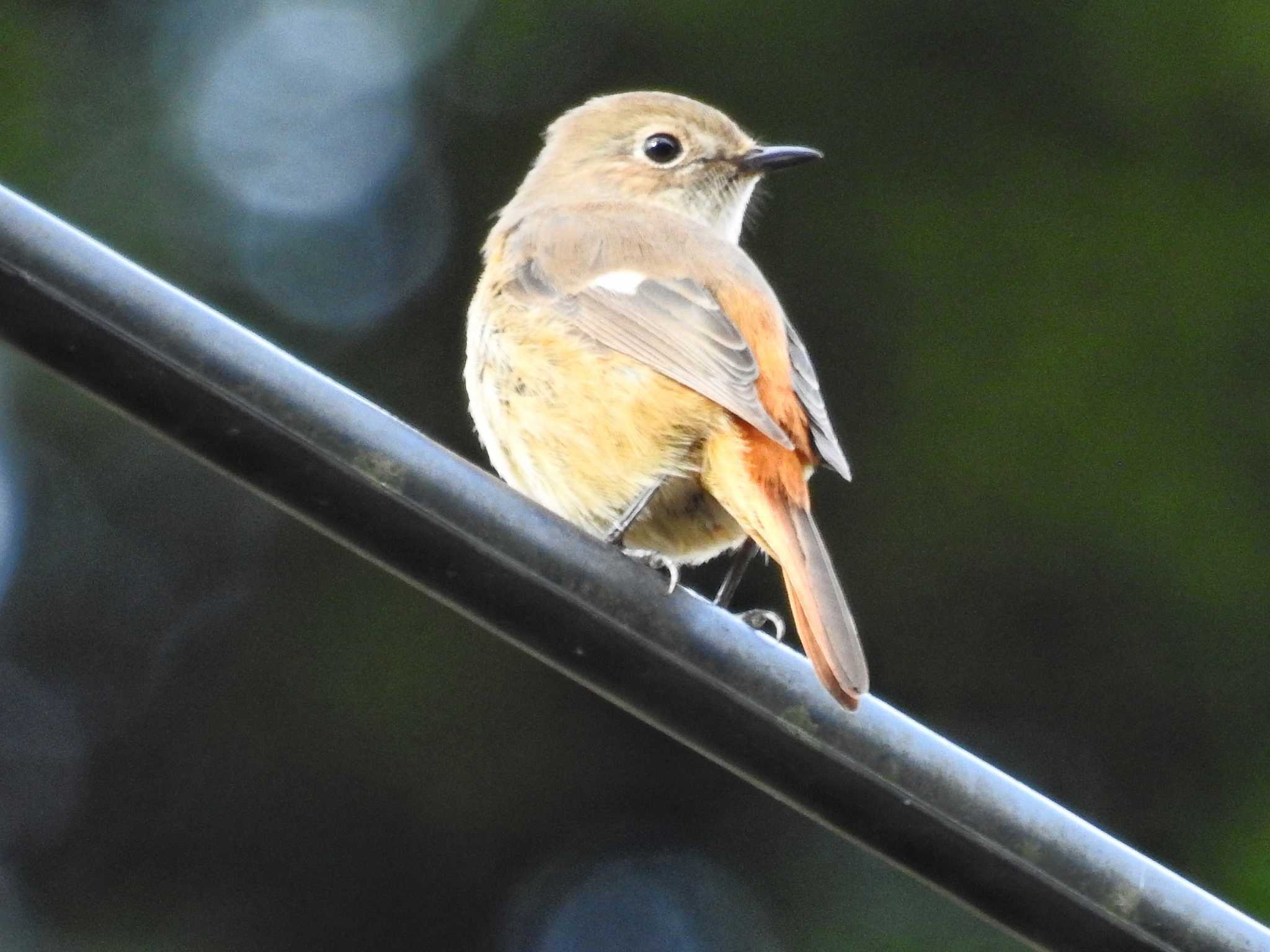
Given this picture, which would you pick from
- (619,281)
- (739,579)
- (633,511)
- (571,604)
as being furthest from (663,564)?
(571,604)

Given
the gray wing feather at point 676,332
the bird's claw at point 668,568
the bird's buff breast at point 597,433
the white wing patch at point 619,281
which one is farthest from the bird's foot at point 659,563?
the white wing patch at point 619,281

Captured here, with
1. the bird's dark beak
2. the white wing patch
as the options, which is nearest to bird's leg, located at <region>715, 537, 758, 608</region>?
the white wing patch

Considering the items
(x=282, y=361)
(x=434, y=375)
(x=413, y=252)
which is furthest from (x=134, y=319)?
(x=413, y=252)

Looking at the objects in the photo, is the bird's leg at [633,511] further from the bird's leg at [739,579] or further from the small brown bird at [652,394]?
the bird's leg at [739,579]

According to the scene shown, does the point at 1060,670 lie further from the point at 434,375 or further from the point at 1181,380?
the point at 434,375

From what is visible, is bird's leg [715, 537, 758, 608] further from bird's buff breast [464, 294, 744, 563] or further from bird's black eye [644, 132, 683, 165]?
bird's black eye [644, 132, 683, 165]

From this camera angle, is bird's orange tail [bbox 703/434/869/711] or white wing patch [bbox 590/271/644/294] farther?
white wing patch [bbox 590/271/644/294]
